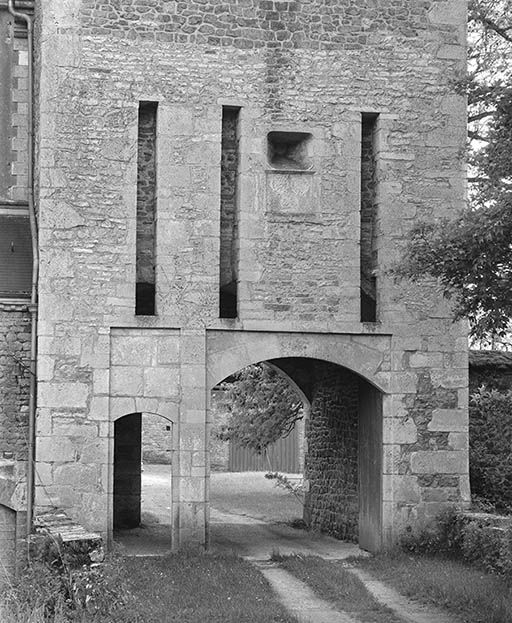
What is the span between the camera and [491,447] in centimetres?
1554

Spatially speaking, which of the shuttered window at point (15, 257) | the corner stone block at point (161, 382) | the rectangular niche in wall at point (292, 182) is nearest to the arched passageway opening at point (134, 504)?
the corner stone block at point (161, 382)

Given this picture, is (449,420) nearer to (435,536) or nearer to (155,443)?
(435,536)

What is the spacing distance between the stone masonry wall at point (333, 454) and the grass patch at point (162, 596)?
9.47 ft

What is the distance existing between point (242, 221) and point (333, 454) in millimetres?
4223

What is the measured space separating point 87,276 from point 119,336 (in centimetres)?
78

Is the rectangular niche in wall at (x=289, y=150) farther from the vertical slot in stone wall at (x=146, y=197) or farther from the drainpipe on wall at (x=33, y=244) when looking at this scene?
the drainpipe on wall at (x=33, y=244)

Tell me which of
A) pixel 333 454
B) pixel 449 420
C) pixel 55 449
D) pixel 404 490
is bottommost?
pixel 404 490

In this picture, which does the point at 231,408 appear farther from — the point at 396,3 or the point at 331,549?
the point at 396,3

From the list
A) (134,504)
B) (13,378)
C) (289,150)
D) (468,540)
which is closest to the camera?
(468,540)

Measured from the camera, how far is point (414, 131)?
14.5 metres

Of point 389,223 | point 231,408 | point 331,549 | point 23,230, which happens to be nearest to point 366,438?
point 331,549

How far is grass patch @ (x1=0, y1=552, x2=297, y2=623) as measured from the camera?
868 centimetres

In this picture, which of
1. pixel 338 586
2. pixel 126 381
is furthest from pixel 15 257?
pixel 338 586

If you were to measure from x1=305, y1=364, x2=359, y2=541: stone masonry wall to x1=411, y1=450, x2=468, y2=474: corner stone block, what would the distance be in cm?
152
